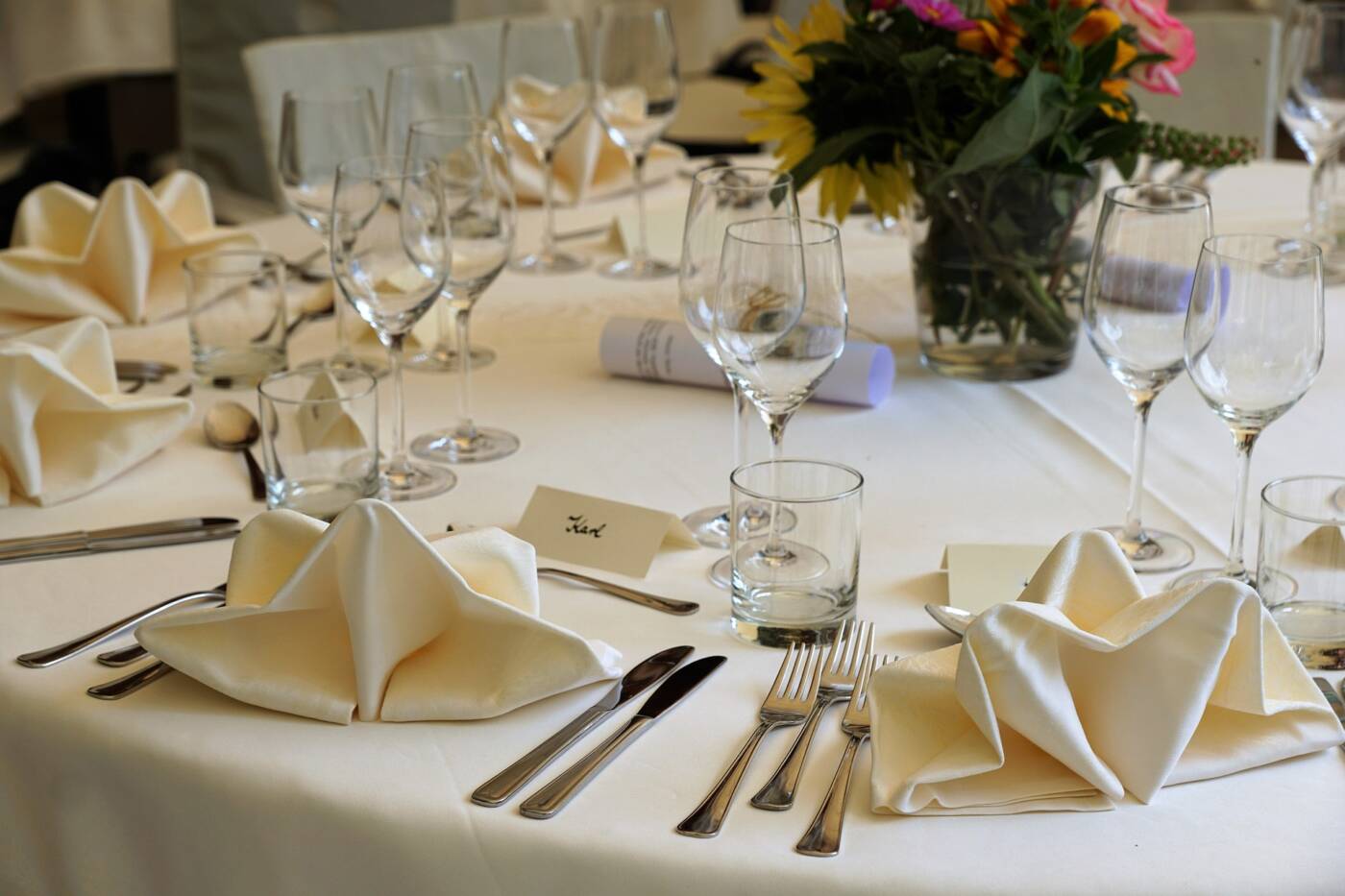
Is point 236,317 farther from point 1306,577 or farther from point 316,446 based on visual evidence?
point 1306,577

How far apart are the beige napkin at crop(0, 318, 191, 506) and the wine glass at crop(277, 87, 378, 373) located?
0.89ft

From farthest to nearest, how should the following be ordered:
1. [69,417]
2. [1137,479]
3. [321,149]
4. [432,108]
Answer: [432,108], [321,149], [69,417], [1137,479]

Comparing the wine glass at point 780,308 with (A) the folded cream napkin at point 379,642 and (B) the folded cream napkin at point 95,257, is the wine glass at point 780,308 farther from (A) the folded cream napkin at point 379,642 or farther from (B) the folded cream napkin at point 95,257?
(B) the folded cream napkin at point 95,257

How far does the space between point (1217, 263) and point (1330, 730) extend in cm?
29

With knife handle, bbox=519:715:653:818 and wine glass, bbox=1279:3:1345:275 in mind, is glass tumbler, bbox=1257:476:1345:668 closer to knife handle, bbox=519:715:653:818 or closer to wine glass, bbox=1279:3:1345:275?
knife handle, bbox=519:715:653:818

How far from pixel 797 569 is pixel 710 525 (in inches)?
7.5

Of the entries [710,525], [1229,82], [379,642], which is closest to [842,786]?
[379,642]

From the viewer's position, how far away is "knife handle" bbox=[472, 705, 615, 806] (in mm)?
713

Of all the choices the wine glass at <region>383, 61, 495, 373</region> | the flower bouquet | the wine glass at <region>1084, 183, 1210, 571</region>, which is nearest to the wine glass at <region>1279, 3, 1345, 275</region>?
the flower bouquet

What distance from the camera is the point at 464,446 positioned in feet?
3.99

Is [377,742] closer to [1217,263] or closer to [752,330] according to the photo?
[752,330]

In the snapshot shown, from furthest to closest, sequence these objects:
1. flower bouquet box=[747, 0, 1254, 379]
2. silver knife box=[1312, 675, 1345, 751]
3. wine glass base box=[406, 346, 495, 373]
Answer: wine glass base box=[406, 346, 495, 373]
flower bouquet box=[747, 0, 1254, 379]
silver knife box=[1312, 675, 1345, 751]

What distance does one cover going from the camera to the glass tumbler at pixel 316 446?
1.02 meters

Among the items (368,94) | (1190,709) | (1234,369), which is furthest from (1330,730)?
(368,94)
